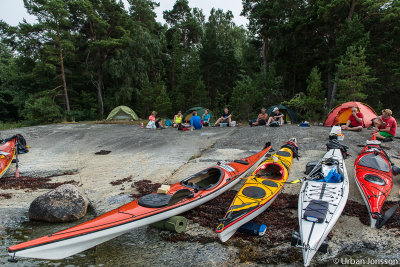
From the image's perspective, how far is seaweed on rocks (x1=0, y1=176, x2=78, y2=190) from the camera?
5.74 metres

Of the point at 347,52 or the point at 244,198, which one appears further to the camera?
the point at 347,52

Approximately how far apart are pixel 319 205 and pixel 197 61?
65.5ft

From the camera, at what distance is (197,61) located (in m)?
22.1

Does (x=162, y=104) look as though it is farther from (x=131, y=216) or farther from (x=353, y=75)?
(x=131, y=216)

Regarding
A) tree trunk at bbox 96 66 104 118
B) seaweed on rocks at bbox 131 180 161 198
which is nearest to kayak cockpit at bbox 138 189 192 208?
seaweed on rocks at bbox 131 180 161 198

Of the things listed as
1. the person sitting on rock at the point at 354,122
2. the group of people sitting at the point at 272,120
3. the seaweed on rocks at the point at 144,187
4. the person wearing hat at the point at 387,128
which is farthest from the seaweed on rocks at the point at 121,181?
the person sitting on rock at the point at 354,122

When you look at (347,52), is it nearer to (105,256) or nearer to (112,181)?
(112,181)

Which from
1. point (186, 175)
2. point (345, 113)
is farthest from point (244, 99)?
point (186, 175)

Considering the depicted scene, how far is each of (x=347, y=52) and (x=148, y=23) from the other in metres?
18.8

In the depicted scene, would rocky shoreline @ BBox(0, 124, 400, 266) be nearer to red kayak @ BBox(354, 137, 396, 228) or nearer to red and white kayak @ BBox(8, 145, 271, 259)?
red kayak @ BBox(354, 137, 396, 228)

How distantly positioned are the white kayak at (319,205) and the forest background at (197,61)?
10.9 metres

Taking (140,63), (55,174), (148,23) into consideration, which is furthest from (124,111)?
(55,174)

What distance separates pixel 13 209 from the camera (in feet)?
15.4

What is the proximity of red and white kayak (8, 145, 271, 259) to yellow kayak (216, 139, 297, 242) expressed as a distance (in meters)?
0.57
